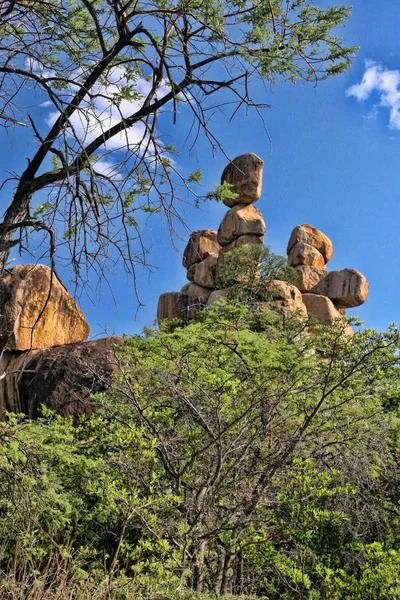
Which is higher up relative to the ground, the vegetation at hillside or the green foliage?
the green foliage

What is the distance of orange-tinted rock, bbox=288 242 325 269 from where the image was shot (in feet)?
95.9

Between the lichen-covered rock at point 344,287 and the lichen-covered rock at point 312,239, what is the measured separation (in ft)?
6.41

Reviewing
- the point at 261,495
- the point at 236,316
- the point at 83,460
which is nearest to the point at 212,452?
the point at 261,495

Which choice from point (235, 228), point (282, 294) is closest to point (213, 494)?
point (282, 294)

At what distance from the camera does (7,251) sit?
5172 mm

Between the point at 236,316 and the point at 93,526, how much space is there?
362 cm

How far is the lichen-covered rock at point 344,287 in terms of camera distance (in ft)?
93.7

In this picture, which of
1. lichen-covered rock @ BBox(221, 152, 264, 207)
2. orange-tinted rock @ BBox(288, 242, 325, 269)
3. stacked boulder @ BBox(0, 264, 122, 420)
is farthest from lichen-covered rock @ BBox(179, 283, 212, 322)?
stacked boulder @ BBox(0, 264, 122, 420)

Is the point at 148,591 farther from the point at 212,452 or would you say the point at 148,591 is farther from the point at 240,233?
the point at 240,233

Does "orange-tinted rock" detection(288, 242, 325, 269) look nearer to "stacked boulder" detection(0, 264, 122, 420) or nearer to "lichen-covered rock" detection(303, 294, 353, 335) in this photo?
"lichen-covered rock" detection(303, 294, 353, 335)

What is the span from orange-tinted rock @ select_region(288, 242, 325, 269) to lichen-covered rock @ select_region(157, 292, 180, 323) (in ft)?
A: 18.2

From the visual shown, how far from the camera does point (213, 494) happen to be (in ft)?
17.9

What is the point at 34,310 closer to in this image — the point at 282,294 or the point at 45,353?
A: the point at 45,353

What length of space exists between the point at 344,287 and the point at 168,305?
798cm
